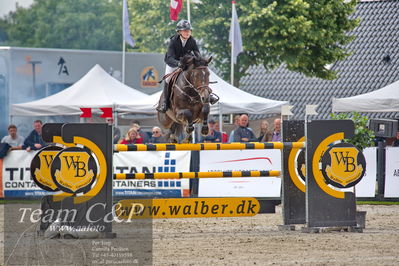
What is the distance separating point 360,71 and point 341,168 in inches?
980

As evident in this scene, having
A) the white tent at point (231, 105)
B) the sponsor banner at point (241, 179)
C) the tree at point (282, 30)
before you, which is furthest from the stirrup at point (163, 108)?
A: the tree at point (282, 30)

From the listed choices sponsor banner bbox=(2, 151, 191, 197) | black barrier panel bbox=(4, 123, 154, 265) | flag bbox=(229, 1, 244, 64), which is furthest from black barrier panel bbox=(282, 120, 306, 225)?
flag bbox=(229, 1, 244, 64)

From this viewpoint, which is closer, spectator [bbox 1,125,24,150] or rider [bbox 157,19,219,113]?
rider [bbox 157,19,219,113]

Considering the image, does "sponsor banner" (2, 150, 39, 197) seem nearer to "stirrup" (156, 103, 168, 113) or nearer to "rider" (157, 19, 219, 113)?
"stirrup" (156, 103, 168, 113)

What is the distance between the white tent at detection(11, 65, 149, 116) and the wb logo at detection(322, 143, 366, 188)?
9.83m

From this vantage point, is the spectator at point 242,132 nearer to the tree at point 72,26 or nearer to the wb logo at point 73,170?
the wb logo at point 73,170

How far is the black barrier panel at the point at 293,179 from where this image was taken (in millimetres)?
10719

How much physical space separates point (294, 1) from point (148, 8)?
8360 mm

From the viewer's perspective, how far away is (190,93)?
11.2 metres

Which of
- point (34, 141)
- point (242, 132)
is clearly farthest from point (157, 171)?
point (34, 141)

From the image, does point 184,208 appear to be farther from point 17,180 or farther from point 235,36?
point 235,36

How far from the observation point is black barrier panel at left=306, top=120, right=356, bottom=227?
33.7 feet

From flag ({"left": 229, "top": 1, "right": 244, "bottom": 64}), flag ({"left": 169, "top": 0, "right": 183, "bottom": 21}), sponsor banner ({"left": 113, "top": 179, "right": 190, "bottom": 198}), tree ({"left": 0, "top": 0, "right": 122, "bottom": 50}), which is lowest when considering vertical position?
sponsor banner ({"left": 113, "top": 179, "right": 190, "bottom": 198})

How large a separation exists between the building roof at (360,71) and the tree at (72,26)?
2281cm
